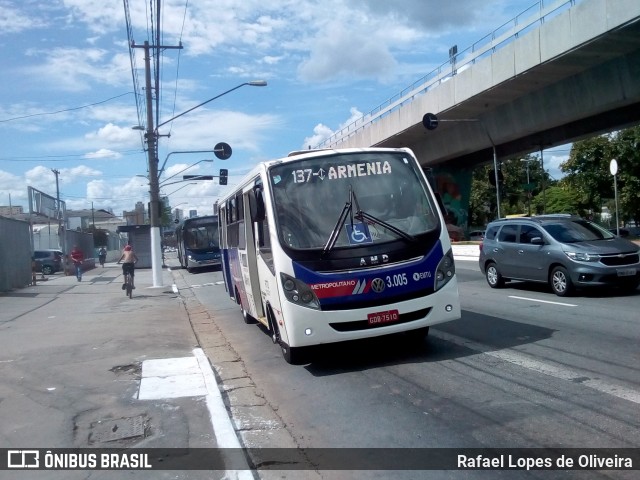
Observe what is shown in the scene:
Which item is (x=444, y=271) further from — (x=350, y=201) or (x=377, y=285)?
(x=350, y=201)

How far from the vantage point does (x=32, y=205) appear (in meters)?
33.8

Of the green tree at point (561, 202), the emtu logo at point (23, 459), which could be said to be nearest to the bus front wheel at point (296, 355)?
the emtu logo at point (23, 459)

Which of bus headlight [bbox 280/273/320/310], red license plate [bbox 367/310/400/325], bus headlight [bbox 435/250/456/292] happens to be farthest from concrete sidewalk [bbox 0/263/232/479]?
bus headlight [bbox 435/250/456/292]

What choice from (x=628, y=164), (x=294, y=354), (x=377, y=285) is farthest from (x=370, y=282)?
(x=628, y=164)

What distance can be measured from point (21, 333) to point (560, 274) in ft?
37.7

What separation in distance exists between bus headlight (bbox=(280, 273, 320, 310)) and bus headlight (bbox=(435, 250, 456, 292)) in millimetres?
1671

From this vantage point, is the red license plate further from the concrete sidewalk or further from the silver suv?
the silver suv

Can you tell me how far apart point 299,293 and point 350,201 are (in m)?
1.43

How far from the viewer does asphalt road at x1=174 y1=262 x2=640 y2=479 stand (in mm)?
5832

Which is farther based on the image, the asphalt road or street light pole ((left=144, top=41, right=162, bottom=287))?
street light pole ((left=144, top=41, right=162, bottom=287))

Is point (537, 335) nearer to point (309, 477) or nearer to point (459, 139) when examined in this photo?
point (309, 477)

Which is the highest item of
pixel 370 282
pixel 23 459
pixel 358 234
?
pixel 358 234

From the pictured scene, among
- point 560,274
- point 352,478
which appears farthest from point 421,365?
point 560,274

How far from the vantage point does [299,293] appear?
8.36 m
